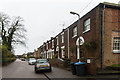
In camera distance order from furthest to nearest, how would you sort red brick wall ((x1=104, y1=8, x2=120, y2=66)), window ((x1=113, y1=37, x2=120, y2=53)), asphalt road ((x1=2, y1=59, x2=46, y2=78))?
window ((x1=113, y1=37, x2=120, y2=53)) < red brick wall ((x1=104, y1=8, x2=120, y2=66)) < asphalt road ((x1=2, y1=59, x2=46, y2=78))

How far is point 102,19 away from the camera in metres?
10.6

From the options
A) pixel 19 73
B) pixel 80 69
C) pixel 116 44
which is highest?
pixel 116 44

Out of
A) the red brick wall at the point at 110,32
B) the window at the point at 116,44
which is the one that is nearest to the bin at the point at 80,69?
the red brick wall at the point at 110,32

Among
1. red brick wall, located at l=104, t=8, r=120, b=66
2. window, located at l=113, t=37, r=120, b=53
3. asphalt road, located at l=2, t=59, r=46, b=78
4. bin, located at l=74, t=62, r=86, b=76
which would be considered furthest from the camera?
window, located at l=113, t=37, r=120, b=53

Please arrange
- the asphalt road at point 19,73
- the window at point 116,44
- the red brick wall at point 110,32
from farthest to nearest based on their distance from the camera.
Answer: the window at point 116,44 → the red brick wall at point 110,32 → the asphalt road at point 19,73

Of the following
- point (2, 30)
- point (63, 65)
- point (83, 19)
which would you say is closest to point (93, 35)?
point (83, 19)

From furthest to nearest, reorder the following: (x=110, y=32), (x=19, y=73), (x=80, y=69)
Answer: (x=19, y=73) < (x=110, y=32) < (x=80, y=69)

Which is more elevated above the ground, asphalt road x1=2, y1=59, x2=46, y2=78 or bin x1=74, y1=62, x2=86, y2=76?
bin x1=74, y1=62, x2=86, y2=76

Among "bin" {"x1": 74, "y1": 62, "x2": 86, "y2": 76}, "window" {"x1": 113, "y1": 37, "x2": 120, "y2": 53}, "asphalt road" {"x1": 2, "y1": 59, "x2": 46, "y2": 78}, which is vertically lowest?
"asphalt road" {"x1": 2, "y1": 59, "x2": 46, "y2": 78}

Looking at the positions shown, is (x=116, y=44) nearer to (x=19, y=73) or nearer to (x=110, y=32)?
(x=110, y=32)

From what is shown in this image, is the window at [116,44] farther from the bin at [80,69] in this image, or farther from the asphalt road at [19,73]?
the asphalt road at [19,73]

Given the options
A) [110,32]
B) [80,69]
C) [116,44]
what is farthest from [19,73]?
[116,44]

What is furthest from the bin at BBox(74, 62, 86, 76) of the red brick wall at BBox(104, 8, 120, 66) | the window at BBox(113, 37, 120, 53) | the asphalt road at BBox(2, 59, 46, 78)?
the window at BBox(113, 37, 120, 53)

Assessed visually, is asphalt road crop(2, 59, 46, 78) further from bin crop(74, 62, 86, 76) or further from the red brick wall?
the red brick wall
